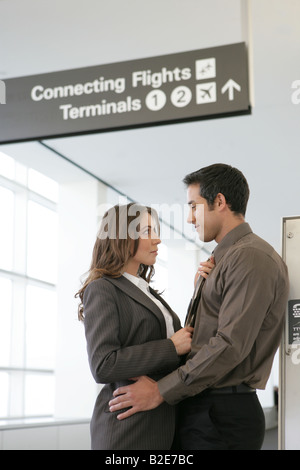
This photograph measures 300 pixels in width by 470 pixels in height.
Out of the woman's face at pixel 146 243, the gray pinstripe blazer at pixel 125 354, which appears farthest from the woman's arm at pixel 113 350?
the woman's face at pixel 146 243

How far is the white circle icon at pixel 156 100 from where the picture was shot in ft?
10.8

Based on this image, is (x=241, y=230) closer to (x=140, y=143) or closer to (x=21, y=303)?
(x=140, y=143)

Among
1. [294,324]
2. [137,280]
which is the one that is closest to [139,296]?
[137,280]

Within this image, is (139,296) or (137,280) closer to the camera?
(139,296)

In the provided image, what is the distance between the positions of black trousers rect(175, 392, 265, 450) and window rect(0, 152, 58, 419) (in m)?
7.35

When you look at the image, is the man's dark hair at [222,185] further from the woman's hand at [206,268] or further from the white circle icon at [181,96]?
the white circle icon at [181,96]

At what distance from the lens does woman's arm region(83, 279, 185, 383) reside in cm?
235

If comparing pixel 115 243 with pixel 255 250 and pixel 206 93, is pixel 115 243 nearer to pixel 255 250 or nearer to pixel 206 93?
pixel 255 250

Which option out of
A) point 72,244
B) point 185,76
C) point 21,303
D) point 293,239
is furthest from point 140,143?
point 293,239

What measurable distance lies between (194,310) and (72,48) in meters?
3.94

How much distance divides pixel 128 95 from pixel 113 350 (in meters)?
1.53

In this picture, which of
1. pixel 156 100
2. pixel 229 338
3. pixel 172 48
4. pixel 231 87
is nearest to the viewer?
pixel 229 338

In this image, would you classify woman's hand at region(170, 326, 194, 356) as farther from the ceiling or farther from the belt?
the ceiling

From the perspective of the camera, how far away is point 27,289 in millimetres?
9914
